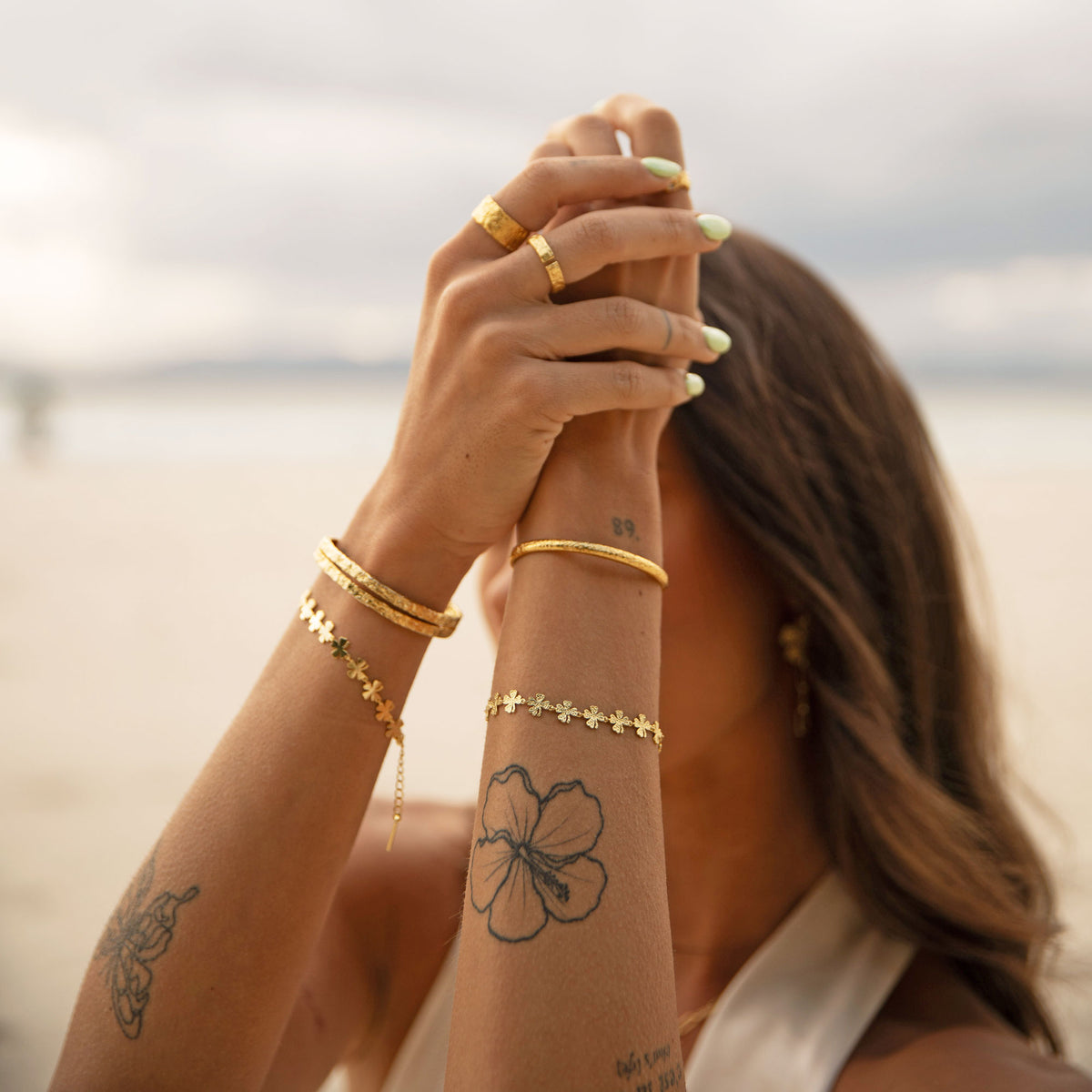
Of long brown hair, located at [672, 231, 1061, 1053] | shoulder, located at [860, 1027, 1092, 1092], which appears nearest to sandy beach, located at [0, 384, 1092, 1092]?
long brown hair, located at [672, 231, 1061, 1053]

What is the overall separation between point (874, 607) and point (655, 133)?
0.97 metres

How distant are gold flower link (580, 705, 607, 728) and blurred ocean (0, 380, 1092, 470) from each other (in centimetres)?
1265

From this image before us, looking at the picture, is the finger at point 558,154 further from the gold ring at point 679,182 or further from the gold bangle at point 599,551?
the gold bangle at point 599,551

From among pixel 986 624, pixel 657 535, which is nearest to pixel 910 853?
pixel 986 624

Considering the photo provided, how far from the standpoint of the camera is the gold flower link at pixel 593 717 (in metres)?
1.19

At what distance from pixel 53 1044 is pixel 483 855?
3545 mm

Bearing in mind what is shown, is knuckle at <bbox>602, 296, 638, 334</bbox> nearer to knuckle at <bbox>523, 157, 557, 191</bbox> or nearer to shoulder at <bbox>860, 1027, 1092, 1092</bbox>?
knuckle at <bbox>523, 157, 557, 191</bbox>

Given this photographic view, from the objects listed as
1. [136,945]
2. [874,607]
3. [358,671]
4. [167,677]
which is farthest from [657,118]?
[167,677]

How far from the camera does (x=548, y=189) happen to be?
1.37 m

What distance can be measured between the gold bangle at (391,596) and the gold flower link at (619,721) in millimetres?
273

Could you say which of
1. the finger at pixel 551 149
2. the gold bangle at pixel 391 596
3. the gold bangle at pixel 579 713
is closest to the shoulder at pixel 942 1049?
the gold bangle at pixel 579 713

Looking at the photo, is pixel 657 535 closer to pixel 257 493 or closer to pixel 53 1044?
pixel 53 1044

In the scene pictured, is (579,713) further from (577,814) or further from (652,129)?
(652,129)

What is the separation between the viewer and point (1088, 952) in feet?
14.3
